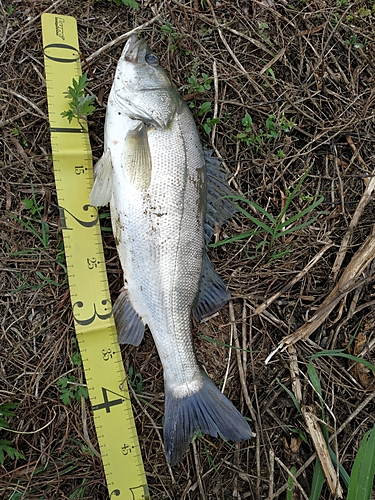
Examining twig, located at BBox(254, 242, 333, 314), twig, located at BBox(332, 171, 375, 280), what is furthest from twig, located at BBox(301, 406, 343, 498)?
twig, located at BBox(332, 171, 375, 280)

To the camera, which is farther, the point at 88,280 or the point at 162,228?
the point at 88,280

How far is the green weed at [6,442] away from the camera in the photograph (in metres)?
2.56

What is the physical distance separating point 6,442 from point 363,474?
7.56 ft

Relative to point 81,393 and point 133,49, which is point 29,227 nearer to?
point 81,393

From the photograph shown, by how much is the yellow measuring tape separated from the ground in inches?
4.9

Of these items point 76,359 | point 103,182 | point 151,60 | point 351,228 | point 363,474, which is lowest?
point 363,474

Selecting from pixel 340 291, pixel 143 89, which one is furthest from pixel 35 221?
pixel 340 291

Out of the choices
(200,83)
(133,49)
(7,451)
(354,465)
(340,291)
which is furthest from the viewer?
(200,83)

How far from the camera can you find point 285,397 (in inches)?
117

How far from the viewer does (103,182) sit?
2.64m

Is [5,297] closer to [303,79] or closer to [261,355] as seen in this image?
[261,355]

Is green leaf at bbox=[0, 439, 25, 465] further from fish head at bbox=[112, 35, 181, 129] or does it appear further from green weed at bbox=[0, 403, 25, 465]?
fish head at bbox=[112, 35, 181, 129]

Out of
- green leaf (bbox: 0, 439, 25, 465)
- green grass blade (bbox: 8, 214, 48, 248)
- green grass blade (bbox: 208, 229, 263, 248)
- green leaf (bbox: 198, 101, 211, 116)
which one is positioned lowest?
green leaf (bbox: 0, 439, 25, 465)

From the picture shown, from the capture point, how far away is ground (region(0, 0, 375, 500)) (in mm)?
2775
